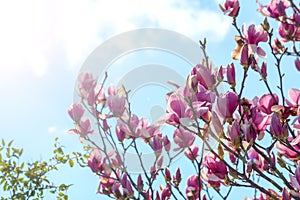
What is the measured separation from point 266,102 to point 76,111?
66cm

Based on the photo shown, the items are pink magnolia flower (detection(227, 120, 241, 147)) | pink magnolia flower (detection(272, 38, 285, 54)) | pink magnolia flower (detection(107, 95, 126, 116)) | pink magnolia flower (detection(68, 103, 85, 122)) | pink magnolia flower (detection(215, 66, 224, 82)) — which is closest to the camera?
pink magnolia flower (detection(227, 120, 241, 147))

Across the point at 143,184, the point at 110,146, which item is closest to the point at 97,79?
the point at 110,146

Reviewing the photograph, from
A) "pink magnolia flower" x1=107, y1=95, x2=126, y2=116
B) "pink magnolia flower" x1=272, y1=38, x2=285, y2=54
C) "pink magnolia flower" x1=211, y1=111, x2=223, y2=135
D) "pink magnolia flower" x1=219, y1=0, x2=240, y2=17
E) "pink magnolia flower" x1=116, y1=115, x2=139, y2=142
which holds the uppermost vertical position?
"pink magnolia flower" x1=219, y1=0, x2=240, y2=17

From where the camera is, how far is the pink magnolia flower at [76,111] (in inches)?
64.3

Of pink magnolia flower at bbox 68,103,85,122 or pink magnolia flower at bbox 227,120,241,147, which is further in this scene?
pink magnolia flower at bbox 68,103,85,122

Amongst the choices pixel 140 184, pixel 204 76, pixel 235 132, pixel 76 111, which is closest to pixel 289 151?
pixel 235 132

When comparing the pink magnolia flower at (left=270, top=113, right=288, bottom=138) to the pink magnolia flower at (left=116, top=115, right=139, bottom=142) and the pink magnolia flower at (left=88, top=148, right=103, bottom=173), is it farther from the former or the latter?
the pink magnolia flower at (left=88, top=148, right=103, bottom=173)

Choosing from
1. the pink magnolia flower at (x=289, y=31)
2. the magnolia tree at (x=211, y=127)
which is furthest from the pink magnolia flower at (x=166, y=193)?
the pink magnolia flower at (x=289, y=31)

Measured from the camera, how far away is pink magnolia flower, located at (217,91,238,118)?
1286 mm

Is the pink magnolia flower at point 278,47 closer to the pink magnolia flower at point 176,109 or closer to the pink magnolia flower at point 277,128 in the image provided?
the pink magnolia flower at point 277,128

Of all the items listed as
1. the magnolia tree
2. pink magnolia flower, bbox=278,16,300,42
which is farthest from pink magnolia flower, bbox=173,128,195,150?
pink magnolia flower, bbox=278,16,300,42

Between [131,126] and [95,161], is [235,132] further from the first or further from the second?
[95,161]

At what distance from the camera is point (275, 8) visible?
6.15 feet

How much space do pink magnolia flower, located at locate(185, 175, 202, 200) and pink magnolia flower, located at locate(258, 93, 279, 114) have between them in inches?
13.5
